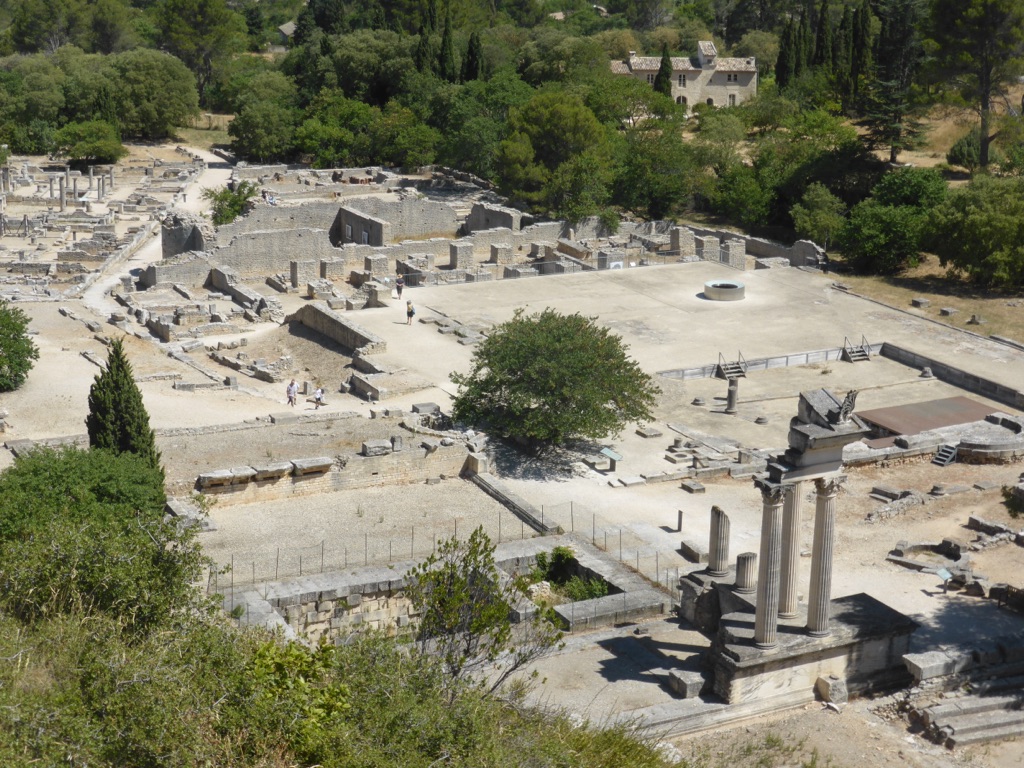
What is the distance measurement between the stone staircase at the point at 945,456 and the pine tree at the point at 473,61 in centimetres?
5086

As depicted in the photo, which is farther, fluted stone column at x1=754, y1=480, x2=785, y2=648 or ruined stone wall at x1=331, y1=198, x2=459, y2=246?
ruined stone wall at x1=331, y1=198, x2=459, y2=246

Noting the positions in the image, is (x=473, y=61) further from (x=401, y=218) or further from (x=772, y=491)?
(x=772, y=491)

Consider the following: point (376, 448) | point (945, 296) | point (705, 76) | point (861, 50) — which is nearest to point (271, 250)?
Result: point (945, 296)

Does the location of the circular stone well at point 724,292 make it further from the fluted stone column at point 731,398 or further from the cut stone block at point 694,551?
the cut stone block at point 694,551

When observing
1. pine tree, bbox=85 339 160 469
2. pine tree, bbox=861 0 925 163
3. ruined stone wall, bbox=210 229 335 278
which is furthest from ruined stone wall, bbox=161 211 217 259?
pine tree, bbox=861 0 925 163

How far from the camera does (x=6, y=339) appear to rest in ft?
109

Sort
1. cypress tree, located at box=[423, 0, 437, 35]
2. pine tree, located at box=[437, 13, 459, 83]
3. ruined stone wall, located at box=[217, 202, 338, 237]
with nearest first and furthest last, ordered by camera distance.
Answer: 1. ruined stone wall, located at box=[217, 202, 338, 237]
2. pine tree, located at box=[437, 13, 459, 83]
3. cypress tree, located at box=[423, 0, 437, 35]

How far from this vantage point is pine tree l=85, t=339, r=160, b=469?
25422 mm

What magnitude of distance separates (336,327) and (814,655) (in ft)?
78.9

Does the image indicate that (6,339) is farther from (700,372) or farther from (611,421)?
(700,372)

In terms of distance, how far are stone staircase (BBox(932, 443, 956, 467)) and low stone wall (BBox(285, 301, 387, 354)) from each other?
15.5 metres

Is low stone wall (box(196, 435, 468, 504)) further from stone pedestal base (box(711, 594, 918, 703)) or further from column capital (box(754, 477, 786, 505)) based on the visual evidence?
column capital (box(754, 477, 786, 505))

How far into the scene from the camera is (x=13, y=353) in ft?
109

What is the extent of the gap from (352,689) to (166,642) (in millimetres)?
2226
